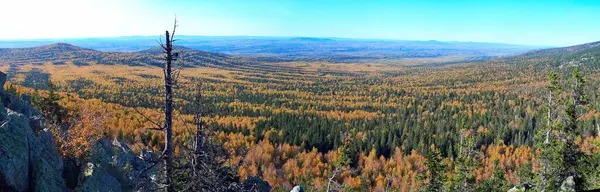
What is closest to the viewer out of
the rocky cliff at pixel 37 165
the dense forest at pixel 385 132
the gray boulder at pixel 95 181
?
the rocky cliff at pixel 37 165

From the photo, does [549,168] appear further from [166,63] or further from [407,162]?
[407,162]

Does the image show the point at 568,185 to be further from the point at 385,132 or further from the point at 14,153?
the point at 385,132

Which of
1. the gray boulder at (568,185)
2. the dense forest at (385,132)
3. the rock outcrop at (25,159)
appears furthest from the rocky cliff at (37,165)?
the gray boulder at (568,185)

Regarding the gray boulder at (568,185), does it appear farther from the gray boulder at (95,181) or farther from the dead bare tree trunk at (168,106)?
the gray boulder at (95,181)

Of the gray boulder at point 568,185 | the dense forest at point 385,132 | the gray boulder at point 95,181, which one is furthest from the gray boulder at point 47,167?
the gray boulder at point 568,185

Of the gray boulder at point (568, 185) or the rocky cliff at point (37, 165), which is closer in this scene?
the rocky cliff at point (37, 165)

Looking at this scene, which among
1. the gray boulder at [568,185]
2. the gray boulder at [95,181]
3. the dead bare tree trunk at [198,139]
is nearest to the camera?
the dead bare tree trunk at [198,139]

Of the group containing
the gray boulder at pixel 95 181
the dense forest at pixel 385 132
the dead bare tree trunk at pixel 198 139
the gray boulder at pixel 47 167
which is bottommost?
the dense forest at pixel 385 132

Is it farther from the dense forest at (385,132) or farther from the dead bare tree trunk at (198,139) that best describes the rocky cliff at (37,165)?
the dead bare tree trunk at (198,139)

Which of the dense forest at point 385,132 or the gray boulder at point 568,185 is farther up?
the gray boulder at point 568,185

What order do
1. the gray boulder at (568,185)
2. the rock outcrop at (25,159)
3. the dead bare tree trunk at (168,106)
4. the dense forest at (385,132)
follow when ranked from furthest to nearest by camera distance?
the dense forest at (385,132) → the gray boulder at (568,185) → the rock outcrop at (25,159) → the dead bare tree trunk at (168,106)
